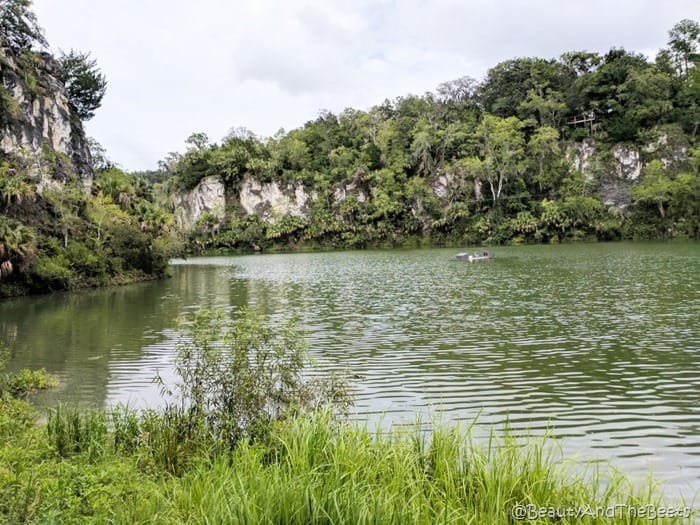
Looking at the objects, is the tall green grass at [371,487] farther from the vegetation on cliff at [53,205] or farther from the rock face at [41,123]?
the rock face at [41,123]

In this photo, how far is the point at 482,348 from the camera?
42.1ft

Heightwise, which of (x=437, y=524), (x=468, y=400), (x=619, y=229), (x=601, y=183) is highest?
(x=601, y=183)

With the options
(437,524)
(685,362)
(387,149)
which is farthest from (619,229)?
(437,524)

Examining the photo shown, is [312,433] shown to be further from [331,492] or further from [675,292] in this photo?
[675,292]

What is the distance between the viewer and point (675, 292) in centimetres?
1983

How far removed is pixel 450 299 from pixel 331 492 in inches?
709

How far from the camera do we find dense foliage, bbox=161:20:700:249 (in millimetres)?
68812

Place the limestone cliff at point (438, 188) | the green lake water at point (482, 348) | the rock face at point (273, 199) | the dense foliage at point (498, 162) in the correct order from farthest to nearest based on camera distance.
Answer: the rock face at point (273, 199), the limestone cliff at point (438, 188), the dense foliage at point (498, 162), the green lake water at point (482, 348)

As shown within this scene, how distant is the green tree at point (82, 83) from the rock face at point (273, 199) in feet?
115

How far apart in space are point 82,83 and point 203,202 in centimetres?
3629

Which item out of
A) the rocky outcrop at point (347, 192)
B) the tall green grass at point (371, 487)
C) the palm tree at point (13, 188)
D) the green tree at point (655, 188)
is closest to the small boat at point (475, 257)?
the palm tree at point (13, 188)

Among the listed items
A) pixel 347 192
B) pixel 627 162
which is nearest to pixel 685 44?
pixel 627 162

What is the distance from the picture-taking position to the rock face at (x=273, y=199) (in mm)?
87938

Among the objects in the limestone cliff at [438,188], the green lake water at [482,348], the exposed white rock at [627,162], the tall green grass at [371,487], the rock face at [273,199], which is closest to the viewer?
the tall green grass at [371,487]
